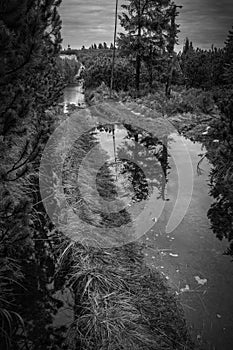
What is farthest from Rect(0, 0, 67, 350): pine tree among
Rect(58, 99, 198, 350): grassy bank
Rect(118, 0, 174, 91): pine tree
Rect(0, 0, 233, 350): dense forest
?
Rect(118, 0, 174, 91): pine tree

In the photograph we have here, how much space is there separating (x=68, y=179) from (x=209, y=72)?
1028 inches

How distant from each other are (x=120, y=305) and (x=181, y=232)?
2.27m

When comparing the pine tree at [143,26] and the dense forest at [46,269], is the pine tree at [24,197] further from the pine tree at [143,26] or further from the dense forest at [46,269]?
the pine tree at [143,26]

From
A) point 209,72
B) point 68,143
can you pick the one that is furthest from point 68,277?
point 209,72

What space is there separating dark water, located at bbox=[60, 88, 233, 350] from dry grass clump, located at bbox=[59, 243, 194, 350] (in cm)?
29

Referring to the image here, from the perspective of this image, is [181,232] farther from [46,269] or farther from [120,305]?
[46,269]

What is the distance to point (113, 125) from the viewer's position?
13.0 m

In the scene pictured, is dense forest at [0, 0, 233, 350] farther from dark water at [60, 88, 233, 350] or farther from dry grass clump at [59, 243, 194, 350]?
dark water at [60, 88, 233, 350]

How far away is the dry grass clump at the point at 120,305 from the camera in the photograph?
10.1 ft

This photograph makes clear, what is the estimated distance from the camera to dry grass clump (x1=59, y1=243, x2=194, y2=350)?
10.1 feet

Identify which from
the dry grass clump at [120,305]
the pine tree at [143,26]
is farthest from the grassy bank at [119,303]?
the pine tree at [143,26]

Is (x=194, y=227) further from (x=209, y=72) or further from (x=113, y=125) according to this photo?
(x=209, y=72)

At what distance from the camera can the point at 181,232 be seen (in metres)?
5.37

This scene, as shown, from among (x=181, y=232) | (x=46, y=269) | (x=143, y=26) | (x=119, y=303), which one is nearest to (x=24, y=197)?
(x=46, y=269)
